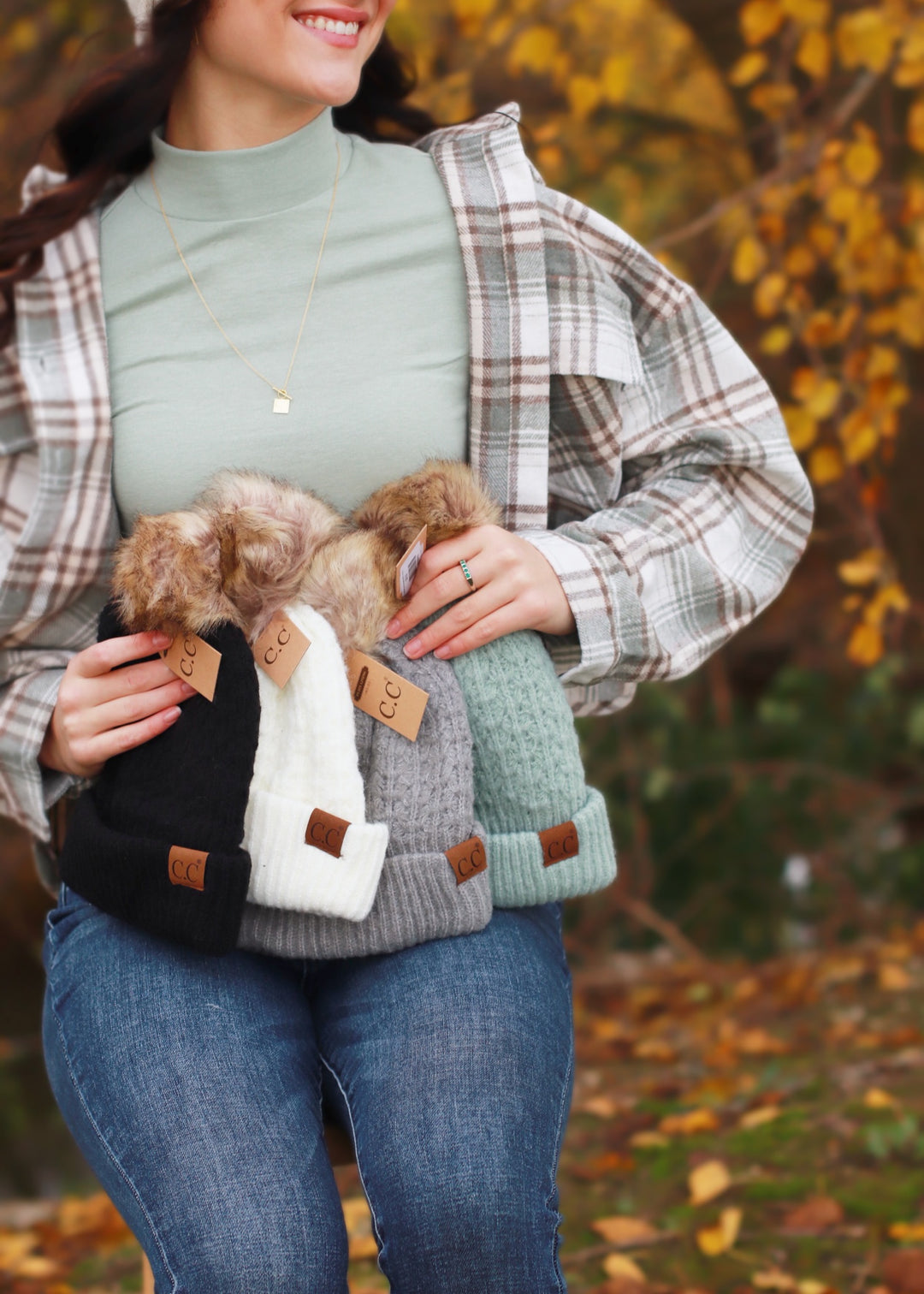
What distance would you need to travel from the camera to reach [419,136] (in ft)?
5.98

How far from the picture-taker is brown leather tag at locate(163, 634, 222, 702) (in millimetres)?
1312

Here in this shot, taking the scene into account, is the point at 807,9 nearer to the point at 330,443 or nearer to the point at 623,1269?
the point at 330,443

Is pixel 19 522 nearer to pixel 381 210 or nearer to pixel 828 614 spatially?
pixel 381 210

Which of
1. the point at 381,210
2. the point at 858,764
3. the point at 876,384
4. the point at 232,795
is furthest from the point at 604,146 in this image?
the point at 232,795

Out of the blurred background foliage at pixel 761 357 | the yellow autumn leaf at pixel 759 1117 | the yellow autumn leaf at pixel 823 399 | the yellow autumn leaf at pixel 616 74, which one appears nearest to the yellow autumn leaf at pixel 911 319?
the blurred background foliage at pixel 761 357

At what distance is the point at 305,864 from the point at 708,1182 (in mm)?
1364

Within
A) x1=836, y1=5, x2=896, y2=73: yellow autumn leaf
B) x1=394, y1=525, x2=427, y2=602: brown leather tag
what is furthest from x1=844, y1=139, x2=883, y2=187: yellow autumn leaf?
x1=394, y1=525, x2=427, y2=602: brown leather tag

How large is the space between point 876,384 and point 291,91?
161 centimetres

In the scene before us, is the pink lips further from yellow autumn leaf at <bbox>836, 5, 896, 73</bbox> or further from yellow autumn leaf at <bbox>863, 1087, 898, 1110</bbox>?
yellow autumn leaf at <bbox>863, 1087, 898, 1110</bbox>

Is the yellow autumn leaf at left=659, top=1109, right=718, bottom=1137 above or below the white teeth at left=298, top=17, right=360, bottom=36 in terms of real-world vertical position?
below

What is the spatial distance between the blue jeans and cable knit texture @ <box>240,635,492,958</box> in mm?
51

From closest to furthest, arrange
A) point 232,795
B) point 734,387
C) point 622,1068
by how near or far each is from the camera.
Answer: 1. point 232,795
2. point 734,387
3. point 622,1068

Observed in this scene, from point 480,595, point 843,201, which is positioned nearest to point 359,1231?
point 480,595

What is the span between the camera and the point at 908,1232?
2.05m
